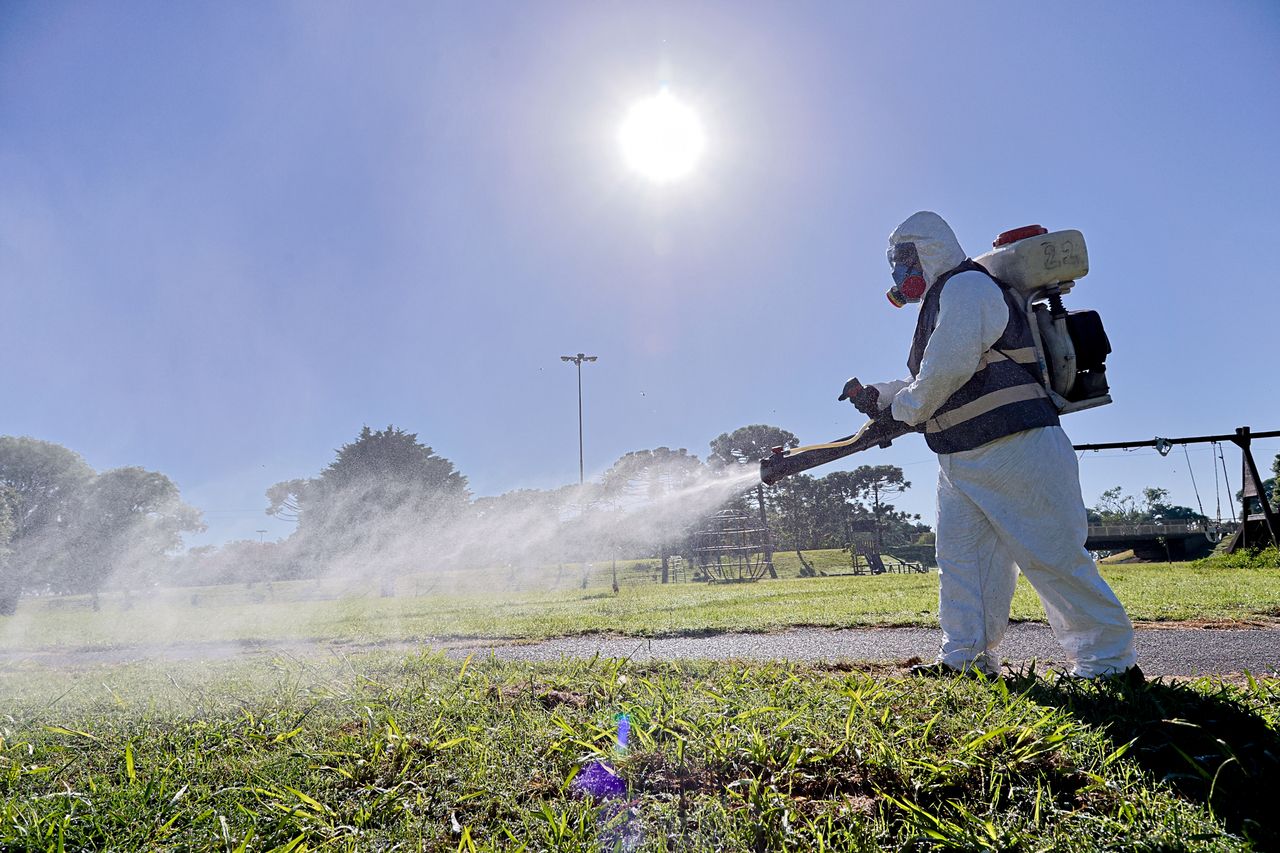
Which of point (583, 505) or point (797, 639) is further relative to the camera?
point (583, 505)

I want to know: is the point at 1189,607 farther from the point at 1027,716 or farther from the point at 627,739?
the point at 627,739

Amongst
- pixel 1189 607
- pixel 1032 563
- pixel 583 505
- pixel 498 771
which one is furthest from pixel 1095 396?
pixel 583 505

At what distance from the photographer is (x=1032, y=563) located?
316 cm

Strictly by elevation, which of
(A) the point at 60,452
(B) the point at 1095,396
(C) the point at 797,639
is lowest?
(C) the point at 797,639

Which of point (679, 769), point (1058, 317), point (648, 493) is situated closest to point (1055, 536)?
point (1058, 317)

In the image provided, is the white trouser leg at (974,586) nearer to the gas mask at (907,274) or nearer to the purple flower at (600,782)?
the gas mask at (907,274)

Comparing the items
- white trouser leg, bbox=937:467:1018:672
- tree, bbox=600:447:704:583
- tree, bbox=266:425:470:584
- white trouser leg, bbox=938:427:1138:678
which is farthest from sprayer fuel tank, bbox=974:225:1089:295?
tree, bbox=266:425:470:584

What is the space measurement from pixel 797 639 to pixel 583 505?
25.0 metres

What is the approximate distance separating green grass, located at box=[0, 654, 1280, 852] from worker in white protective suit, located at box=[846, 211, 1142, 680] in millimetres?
427

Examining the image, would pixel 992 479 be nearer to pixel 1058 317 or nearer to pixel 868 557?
pixel 1058 317

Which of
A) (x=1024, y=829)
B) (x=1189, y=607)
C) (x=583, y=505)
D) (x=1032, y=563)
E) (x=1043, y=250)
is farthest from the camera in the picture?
(x=583, y=505)

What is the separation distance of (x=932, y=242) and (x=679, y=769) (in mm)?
3026

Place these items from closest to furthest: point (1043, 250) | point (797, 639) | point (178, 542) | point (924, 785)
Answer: point (924, 785), point (1043, 250), point (797, 639), point (178, 542)

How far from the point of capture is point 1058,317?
3.48m
